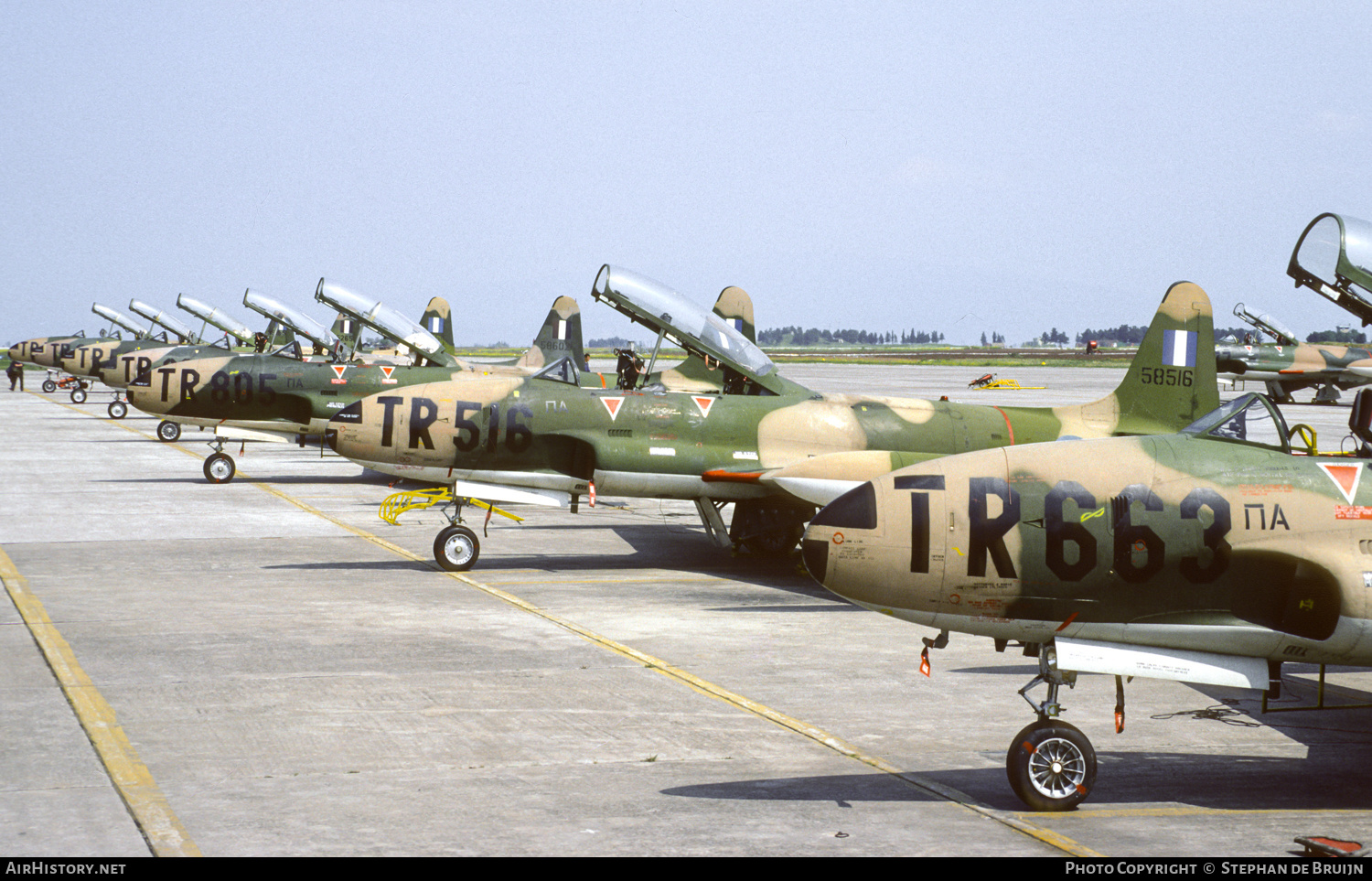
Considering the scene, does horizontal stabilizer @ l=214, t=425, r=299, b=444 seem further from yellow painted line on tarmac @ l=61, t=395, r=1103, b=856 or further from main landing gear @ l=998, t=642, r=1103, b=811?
Result: main landing gear @ l=998, t=642, r=1103, b=811

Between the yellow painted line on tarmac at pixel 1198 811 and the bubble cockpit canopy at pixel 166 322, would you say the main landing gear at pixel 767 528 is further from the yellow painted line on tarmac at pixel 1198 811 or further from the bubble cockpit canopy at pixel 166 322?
the bubble cockpit canopy at pixel 166 322

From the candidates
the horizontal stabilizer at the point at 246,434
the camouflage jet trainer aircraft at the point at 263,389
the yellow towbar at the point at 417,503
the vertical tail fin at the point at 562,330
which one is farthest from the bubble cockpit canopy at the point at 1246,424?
the vertical tail fin at the point at 562,330

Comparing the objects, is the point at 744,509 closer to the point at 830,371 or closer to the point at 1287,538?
the point at 1287,538

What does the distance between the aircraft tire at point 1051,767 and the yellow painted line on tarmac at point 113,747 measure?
448cm

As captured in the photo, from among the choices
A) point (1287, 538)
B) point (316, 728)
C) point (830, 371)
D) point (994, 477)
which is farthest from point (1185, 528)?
point (830, 371)

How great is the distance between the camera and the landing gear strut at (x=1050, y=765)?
789cm

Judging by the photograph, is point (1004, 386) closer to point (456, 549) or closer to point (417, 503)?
point (417, 503)

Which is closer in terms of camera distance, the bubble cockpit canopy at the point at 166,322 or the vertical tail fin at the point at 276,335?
the vertical tail fin at the point at 276,335

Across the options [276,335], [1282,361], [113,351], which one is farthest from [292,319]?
[1282,361]

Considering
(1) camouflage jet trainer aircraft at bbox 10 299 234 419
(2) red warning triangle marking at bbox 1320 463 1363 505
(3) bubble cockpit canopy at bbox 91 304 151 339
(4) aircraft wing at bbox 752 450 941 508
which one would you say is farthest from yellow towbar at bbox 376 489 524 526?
(3) bubble cockpit canopy at bbox 91 304 151 339

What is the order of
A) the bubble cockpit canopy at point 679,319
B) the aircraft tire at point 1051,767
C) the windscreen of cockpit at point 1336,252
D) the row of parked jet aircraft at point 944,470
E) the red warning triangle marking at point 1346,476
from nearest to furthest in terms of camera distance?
the aircraft tire at point 1051,767 < the row of parked jet aircraft at point 944,470 < the red warning triangle marking at point 1346,476 < the windscreen of cockpit at point 1336,252 < the bubble cockpit canopy at point 679,319

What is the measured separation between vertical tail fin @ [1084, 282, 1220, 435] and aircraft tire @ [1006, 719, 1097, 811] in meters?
11.1

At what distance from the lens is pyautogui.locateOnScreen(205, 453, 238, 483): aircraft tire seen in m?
28.0

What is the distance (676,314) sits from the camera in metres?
18.4
